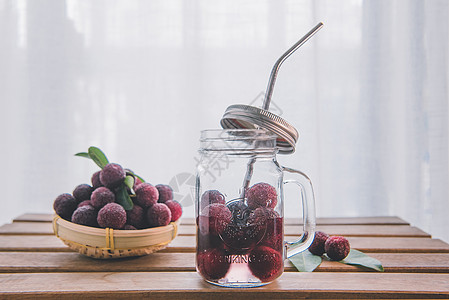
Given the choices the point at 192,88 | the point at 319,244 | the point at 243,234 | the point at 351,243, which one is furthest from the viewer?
the point at 192,88

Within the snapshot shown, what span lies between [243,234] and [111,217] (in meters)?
0.27

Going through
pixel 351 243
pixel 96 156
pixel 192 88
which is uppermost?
pixel 192 88

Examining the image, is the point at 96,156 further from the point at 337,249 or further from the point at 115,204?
the point at 337,249

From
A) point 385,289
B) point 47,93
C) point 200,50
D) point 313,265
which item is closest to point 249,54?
point 200,50

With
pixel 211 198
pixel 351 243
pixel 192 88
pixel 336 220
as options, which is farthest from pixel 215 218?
pixel 192 88

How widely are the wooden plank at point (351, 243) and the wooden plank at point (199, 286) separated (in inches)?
6.3

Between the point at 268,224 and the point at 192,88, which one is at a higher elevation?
the point at 192,88

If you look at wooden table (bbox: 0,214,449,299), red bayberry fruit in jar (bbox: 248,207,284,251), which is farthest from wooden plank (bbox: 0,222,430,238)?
red bayberry fruit in jar (bbox: 248,207,284,251)

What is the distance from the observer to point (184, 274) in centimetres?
72

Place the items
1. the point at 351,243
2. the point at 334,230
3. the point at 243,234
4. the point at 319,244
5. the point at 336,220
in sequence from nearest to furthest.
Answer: the point at 243,234 < the point at 319,244 < the point at 351,243 < the point at 334,230 < the point at 336,220

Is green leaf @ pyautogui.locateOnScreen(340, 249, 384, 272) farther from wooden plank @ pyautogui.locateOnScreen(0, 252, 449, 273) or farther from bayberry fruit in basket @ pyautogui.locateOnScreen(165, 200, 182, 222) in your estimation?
bayberry fruit in basket @ pyautogui.locateOnScreen(165, 200, 182, 222)

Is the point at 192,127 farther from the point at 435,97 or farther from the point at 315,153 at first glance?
the point at 435,97

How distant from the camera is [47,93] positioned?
1479mm

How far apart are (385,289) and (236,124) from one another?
1.17ft
